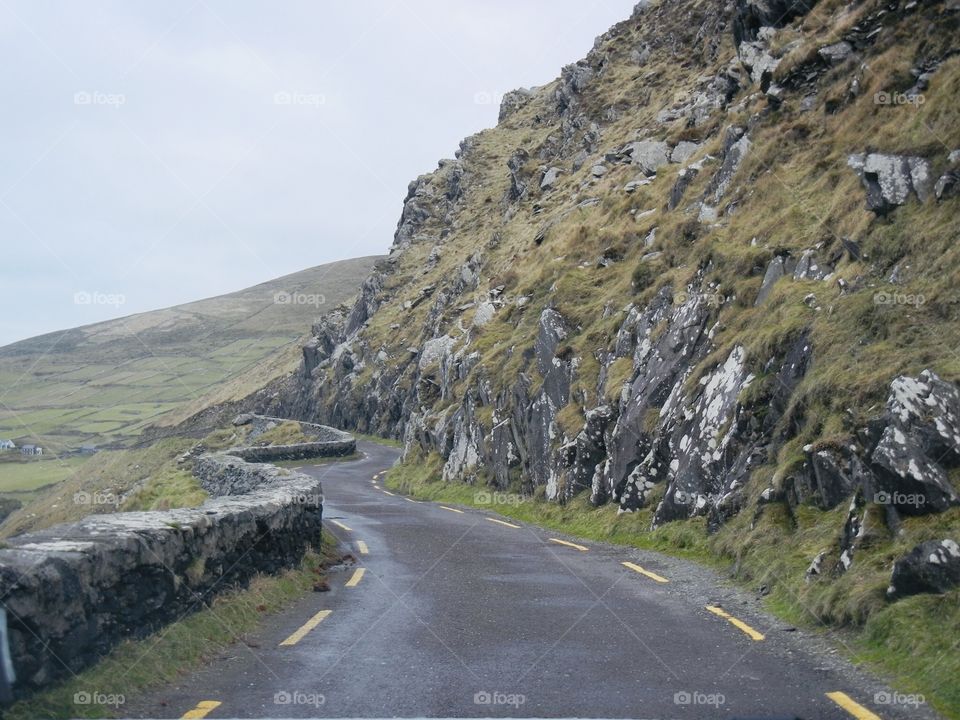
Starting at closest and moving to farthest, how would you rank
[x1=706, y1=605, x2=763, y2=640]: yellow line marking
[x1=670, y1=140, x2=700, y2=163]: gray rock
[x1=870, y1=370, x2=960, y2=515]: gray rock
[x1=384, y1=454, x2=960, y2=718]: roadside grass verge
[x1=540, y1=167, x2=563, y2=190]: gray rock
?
[x1=384, y1=454, x2=960, y2=718]: roadside grass verge → [x1=706, y1=605, x2=763, y2=640]: yellow line marking → [x1=870, y1=370, x2=960, y2=515]: gray rock → [x1=670, y1=140, x2=700, y2=163]: gray rock → [x1=540, y1=167, x2=563, y2=190]: gray rock

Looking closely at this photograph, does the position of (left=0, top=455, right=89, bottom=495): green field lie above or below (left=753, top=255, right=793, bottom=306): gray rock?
below

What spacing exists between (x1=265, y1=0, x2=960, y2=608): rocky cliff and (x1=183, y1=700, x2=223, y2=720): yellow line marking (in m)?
7.46

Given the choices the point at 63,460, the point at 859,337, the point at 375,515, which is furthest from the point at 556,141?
the point at 63,460

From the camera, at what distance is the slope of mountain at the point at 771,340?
10.4 meters

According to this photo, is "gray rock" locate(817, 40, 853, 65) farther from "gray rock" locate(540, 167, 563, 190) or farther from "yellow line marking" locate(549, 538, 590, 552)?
"gray rock" locate(540, 167, 563, 190)

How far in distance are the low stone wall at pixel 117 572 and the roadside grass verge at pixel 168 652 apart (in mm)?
114

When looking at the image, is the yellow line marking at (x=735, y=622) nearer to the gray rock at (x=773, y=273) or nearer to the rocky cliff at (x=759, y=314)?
the rocky cliff at (x=759, y=314)

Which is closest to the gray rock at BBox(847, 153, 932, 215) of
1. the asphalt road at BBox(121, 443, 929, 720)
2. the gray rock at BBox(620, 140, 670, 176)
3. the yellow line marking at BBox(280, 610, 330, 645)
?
the asphalt road at BBox(121, 443, 929, 720)

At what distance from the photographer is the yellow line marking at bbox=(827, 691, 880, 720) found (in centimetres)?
647

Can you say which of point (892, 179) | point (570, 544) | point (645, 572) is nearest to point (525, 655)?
point (645, 572)

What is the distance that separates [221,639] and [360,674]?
6.69ft

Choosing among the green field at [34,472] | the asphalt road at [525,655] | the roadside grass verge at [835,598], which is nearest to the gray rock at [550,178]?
the roadside grass verge at [835,598]

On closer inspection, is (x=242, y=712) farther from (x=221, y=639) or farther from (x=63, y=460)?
(x=63, y=460)

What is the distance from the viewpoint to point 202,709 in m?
6.70
